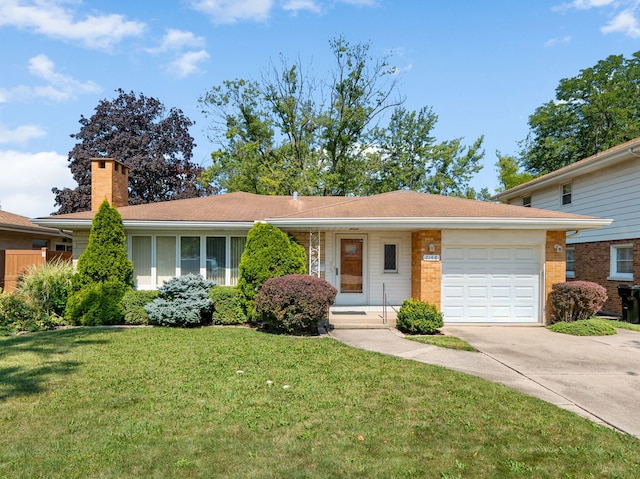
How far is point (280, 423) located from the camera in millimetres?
4496

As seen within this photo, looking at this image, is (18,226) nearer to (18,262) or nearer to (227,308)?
(18,262)

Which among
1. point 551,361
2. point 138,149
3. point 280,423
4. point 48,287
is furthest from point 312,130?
point 280,423

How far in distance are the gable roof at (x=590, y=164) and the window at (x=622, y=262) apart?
2.86 m

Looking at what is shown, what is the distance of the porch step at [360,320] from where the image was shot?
10828 mm

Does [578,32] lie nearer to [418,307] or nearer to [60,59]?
[418,307]

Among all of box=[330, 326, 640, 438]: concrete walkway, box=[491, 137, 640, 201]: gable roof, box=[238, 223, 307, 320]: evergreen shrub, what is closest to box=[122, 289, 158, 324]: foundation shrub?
box=[238, 223, 307, 320]: evergreen shrub

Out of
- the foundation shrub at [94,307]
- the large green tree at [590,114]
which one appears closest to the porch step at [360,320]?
the foundation shrub at [94,307]

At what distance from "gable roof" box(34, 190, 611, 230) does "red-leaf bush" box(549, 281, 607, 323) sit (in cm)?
161

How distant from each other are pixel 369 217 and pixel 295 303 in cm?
314

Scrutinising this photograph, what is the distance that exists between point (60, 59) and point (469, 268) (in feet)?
43.3

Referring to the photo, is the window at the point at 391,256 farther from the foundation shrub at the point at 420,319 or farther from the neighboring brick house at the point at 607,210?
the neighboring brick house at the point at 607,210

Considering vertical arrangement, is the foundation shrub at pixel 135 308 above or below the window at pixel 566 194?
below

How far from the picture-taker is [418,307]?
1020 centimetres

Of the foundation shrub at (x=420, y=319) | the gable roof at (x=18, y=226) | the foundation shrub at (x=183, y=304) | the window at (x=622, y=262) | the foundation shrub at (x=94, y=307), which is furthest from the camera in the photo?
the gable roof at (x=18, y=226)
